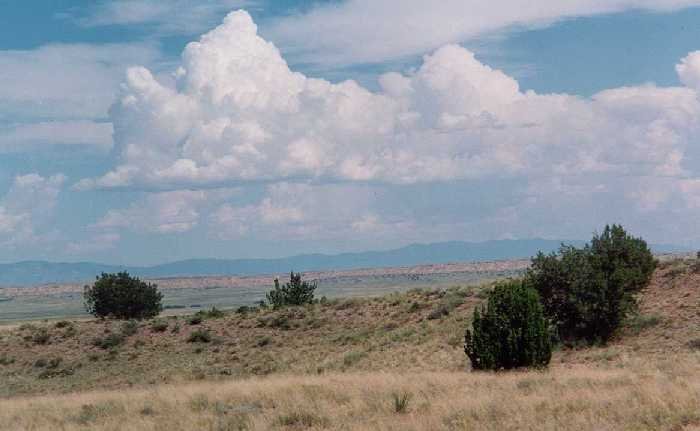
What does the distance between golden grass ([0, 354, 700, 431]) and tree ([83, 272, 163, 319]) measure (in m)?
43.3

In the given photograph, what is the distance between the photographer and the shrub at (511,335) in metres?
24.2

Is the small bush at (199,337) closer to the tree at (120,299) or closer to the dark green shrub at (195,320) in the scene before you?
the dark green shrub at (195,320)

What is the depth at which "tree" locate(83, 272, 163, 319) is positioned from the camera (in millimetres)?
65188

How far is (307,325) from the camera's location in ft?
163

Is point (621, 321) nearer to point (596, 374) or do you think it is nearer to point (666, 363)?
point (666, 363)

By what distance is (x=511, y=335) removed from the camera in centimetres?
2402

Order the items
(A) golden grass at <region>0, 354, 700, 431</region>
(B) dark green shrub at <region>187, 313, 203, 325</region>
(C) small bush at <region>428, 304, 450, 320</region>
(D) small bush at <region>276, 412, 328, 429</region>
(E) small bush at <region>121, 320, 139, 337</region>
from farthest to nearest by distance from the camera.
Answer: (B) dark green shrub at <region>187, 313, 203, 325</region> < (E) small bush at <region>121, 320, 139, 337</region> < (C) small bush at <region>428, 304, 450, 320</region> < (D) small bush at <region>276, 412, 328, 429</region> < (A) golden grass at <region>0, 354, 700, 431</region>

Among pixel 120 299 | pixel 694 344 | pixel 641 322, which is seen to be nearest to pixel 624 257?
pixel 641 322

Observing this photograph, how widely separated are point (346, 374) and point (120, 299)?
1679 inches

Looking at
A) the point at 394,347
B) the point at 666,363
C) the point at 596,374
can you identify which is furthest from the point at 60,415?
the point at 394,347

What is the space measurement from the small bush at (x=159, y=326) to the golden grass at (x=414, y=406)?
97.7ft

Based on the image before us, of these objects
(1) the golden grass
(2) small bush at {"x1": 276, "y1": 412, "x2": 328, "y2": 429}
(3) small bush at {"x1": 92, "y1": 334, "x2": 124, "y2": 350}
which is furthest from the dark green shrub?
(2) small bush at {"x1": 276, "y1": 412, "x2": 328, "y2": 429}

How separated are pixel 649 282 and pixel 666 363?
16.4 meters

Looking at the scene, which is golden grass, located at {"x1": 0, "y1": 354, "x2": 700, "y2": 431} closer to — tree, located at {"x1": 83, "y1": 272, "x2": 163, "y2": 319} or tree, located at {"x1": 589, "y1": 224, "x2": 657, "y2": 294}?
tree, located at {"x1": 589, "y1": 224, "x2": 657, "y2": 294}
